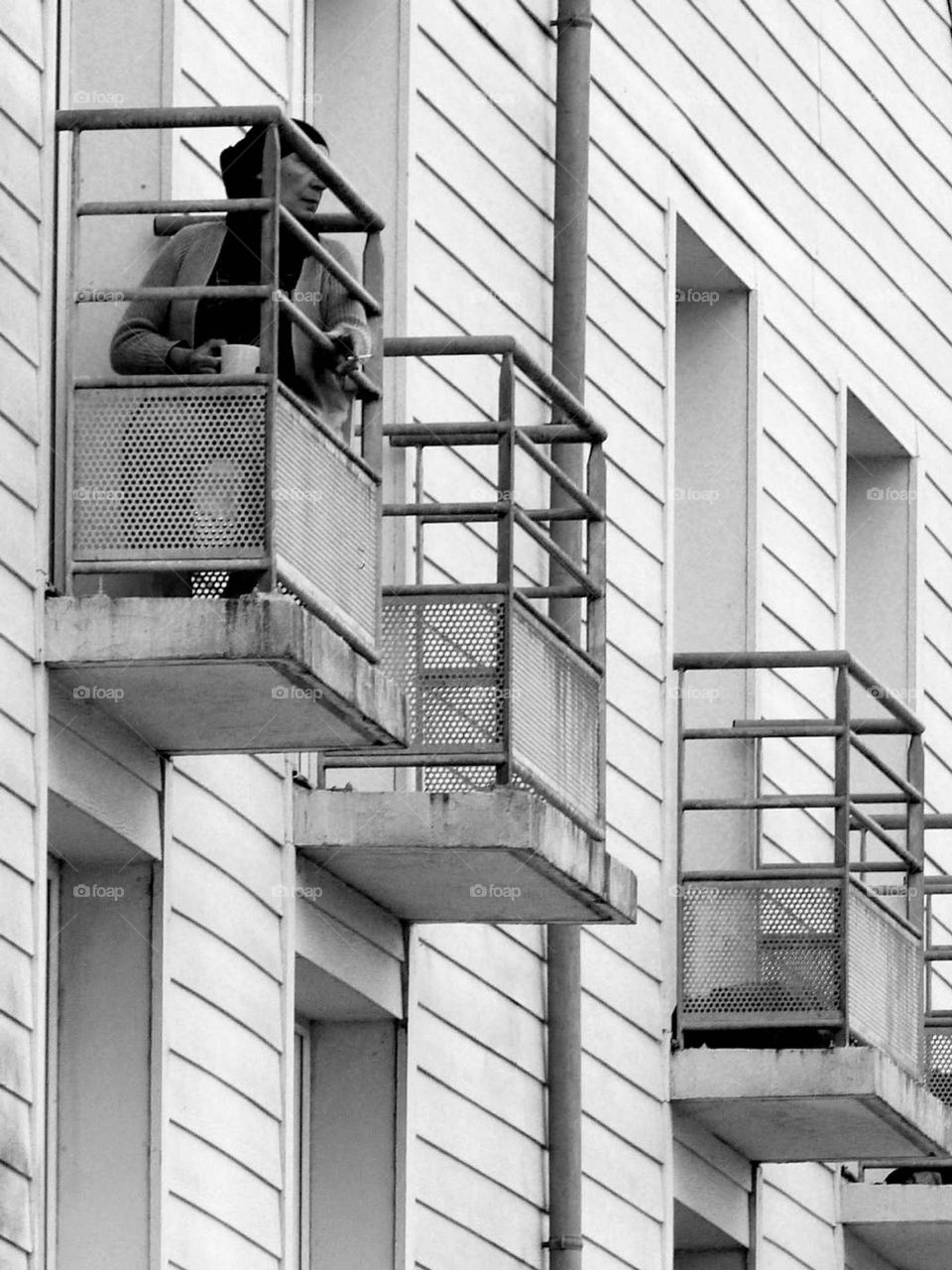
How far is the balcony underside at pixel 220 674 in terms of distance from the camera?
13.1 metres

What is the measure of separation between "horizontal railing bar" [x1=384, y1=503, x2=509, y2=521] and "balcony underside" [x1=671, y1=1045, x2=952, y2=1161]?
3.99m

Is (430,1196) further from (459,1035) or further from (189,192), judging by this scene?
(189,192)

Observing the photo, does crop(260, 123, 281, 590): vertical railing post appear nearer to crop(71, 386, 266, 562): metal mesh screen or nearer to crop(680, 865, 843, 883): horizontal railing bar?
crop(71, 386, 266, 562): metal mesh screen

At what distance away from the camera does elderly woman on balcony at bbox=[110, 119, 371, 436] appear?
46.0 ft

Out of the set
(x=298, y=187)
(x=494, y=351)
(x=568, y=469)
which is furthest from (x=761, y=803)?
(x=298, y=187)

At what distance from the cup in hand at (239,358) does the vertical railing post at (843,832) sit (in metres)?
5.88

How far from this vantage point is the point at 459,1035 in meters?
17.0

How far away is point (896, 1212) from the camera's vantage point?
70.7ft

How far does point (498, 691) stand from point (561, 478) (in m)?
0.89

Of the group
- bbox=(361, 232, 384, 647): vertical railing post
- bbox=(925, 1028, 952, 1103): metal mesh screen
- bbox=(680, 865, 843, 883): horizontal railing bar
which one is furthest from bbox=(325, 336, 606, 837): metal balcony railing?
bbox=(925, 1028, 952, 1103): metal mesh screen

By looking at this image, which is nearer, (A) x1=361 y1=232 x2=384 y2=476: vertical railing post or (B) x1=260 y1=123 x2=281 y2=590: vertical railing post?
(B) x1=260 y1=123 x2=281 y2=590: vertical railing post
